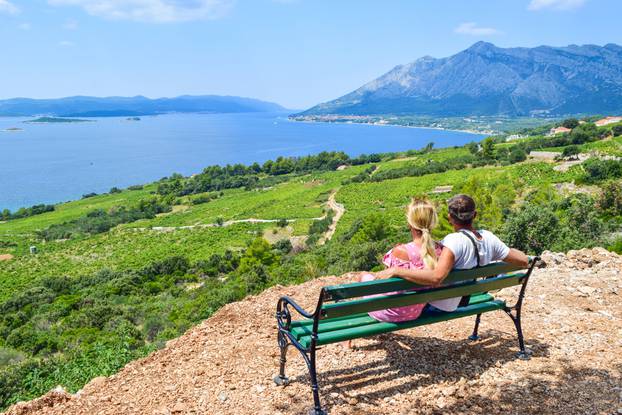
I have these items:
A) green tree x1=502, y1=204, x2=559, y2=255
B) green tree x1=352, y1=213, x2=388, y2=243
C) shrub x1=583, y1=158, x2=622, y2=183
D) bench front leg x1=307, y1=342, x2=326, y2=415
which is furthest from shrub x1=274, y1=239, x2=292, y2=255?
bench front leg x1=307, y1=342, x2=326, y2=415

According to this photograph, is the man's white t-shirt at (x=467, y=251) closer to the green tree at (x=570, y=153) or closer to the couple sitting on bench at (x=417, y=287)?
the couple sitting on bench at (x=417, y=287)

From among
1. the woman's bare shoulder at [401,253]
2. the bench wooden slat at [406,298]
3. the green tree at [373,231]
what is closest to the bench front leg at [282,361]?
the bench wooden slat at [406,298]

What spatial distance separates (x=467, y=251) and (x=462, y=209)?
344 mm

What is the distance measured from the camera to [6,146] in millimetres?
175500

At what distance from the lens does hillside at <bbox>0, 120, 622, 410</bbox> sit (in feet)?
40.9

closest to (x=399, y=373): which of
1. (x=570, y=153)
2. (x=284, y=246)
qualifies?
(x=284, y=246)

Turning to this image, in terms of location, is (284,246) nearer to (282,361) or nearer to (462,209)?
(282,361)

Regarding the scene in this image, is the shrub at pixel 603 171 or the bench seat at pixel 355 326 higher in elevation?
the bench seat at pixel 355 326

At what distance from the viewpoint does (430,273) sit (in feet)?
10.8

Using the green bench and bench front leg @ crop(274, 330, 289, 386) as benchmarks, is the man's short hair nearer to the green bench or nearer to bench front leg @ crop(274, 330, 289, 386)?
the green bench

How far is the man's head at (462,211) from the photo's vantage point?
11.6ft

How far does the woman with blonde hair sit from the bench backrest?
0.66ft

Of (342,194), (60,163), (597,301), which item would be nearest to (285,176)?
(342,194)

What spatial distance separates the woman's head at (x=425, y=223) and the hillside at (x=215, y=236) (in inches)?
149
